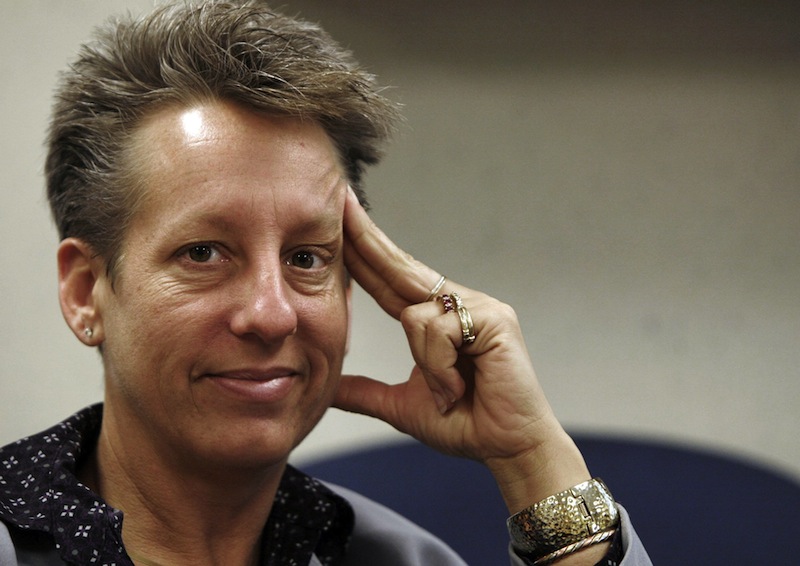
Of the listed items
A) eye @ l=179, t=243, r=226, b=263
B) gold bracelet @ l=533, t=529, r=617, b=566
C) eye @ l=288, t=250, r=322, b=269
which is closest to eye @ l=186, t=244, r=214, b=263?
eye @ l=179, t=243, r=226, b=263

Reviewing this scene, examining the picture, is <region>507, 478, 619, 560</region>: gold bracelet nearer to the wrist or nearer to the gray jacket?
the wrist

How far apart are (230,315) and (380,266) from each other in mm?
306

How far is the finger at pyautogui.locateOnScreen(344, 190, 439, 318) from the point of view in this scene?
4.83 feet

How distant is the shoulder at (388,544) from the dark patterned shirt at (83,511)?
4 cm

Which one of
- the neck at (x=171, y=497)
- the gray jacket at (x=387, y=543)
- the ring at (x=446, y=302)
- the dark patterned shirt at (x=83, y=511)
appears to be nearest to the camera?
the dark patterned shirt at (x=83, y=511)

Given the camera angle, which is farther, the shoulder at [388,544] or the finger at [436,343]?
the shoulder at [388,544]

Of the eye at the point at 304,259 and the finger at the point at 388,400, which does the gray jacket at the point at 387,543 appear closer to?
the finger at the point at 388,400

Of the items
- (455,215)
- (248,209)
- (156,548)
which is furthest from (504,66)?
(156,548)

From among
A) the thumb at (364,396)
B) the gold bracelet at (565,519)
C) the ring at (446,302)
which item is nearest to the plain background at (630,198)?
the thumb at (364,396)

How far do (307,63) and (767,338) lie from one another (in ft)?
6.47

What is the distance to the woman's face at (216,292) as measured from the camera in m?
1.29

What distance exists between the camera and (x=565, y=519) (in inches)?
55.1

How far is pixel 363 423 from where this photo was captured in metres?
2.74

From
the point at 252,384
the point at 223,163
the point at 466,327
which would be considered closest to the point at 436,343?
the point at 466,327
